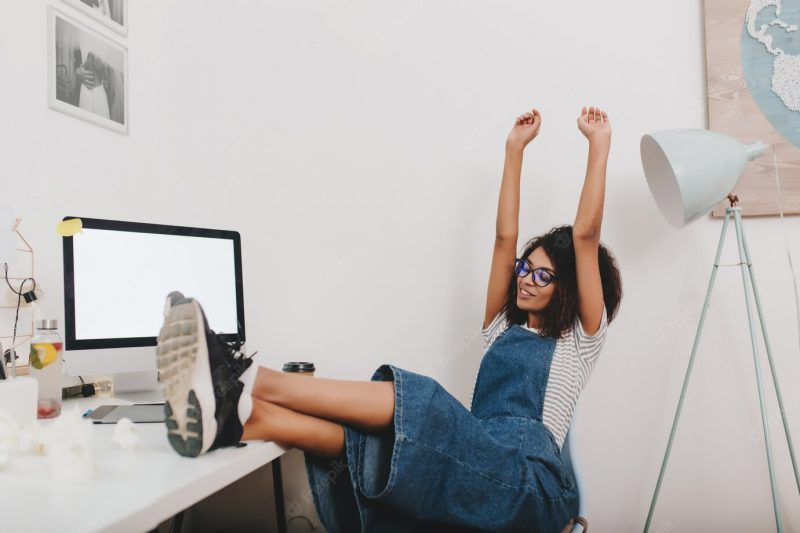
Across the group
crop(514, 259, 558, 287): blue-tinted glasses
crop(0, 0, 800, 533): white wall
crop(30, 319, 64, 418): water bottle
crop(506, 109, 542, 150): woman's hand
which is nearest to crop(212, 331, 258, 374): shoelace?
crop(30, 319, 64, 418): water bottle

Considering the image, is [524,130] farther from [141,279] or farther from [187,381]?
[187,381]

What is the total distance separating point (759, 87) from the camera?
1731 millimetres

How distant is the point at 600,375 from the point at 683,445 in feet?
0.99

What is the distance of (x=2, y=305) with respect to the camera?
153cm

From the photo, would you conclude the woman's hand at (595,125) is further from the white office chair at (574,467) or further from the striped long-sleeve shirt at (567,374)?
the white office chair at (574,467)

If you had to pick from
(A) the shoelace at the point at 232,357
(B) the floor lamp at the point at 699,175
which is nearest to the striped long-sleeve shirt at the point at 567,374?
(B) the floor lamp at the point at 699,175

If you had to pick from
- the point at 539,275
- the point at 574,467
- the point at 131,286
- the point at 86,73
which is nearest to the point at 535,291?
the point at 539,275

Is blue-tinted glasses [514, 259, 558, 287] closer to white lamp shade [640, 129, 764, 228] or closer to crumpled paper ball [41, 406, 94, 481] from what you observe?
white lamp shade [640, 129, 764, 228]

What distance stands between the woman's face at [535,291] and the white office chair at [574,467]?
308 mm

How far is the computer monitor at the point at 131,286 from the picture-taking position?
54.6 inches

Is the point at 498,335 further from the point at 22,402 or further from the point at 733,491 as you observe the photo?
the point at 22,402

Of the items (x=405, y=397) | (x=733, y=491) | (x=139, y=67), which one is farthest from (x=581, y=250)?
(x=139, y=67)

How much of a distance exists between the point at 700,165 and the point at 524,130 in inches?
20.2

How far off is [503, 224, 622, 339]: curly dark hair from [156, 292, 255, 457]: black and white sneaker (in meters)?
0.89
